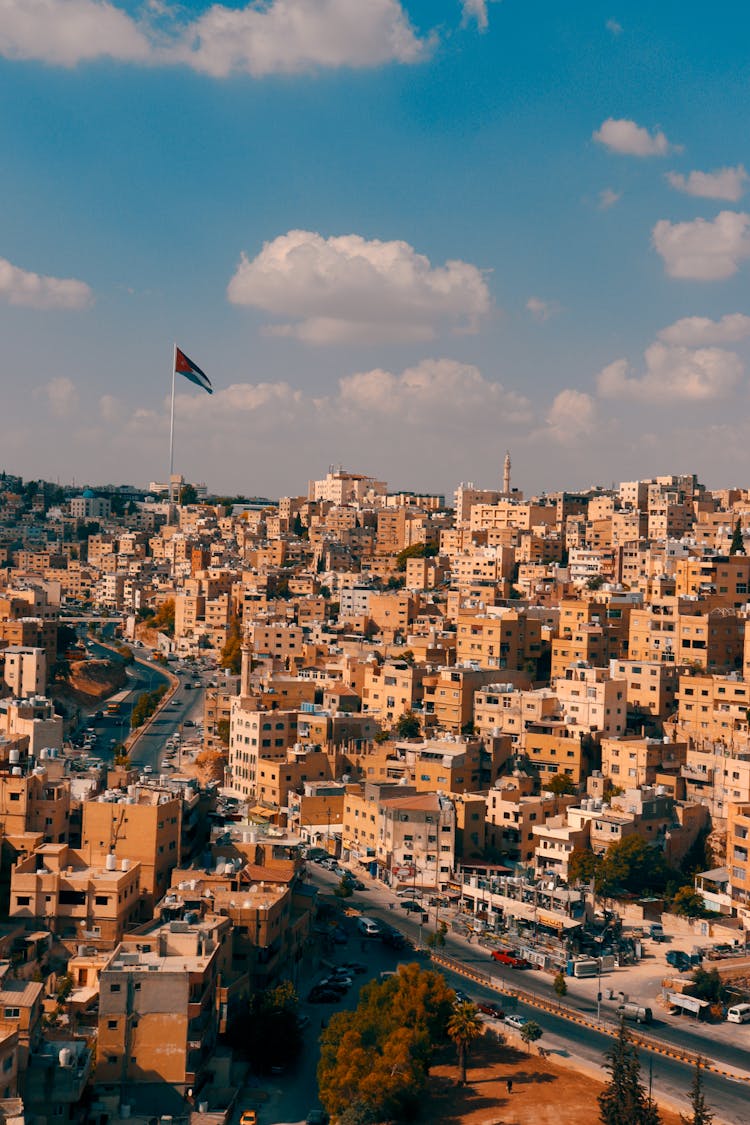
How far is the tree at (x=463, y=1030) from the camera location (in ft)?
74.2

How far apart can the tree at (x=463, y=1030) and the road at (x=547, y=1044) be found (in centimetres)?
126

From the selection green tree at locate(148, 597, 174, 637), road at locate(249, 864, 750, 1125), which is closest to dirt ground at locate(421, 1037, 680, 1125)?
road at locate(249, 864, 750, 1125)

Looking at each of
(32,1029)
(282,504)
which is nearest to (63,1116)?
(32,1029)

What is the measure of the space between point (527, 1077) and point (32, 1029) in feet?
25.4

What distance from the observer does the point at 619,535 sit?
67.6 meters

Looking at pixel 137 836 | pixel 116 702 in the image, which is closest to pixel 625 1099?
pixel 137 836

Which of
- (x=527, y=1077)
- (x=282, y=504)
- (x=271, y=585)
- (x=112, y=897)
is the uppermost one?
(x=282, y=504)

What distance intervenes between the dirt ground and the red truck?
3.60 metres

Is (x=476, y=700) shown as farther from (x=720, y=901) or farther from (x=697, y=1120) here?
(x=697, y=1120)

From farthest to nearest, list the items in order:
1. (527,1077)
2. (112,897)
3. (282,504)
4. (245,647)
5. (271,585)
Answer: (282,504) → (271,585) → (245,647) → (112,897) → (527,1077)

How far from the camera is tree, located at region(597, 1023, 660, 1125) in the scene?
66.0 ft

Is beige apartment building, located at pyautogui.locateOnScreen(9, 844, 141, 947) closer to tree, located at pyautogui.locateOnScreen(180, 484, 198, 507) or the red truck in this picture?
the red truck

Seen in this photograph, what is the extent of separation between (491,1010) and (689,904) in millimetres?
7028

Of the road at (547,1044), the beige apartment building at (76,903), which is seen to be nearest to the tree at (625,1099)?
the road at (547,1044)
